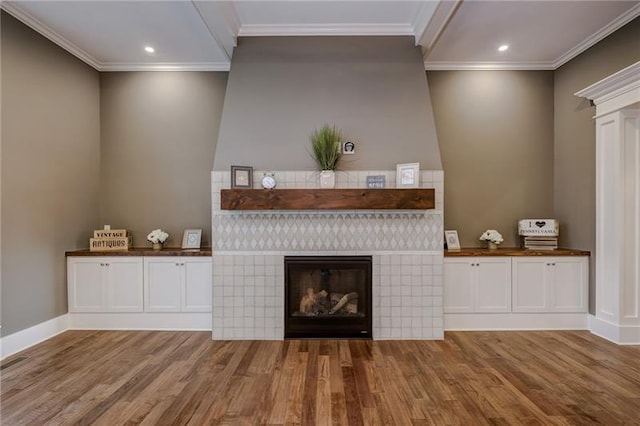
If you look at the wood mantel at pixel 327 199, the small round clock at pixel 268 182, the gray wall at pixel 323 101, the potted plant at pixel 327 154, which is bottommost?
the wood mantel at pixel 327 199

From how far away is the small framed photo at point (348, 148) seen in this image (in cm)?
344

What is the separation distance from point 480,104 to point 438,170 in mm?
1325

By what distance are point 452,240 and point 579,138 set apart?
177cm

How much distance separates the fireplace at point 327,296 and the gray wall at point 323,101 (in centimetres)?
101

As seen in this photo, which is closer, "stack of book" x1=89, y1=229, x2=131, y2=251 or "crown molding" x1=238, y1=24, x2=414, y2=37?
"crown molding" x1=238, y1=24, x2=414, y2=37

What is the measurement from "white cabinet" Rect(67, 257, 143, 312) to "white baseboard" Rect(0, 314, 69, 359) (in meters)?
0.18

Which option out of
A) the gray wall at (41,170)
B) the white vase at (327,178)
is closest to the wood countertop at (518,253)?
the white vase at (327,178)

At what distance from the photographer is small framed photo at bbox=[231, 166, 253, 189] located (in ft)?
10.9

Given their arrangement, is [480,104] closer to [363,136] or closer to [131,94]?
[363,136]

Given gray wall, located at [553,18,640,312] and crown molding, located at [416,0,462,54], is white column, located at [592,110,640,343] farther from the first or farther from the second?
crown molding, located at [416,0,462,54]

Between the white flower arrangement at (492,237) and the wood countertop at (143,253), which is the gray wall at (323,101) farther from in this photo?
the white flower arrangement at (492,237)

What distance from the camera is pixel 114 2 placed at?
9.46ft

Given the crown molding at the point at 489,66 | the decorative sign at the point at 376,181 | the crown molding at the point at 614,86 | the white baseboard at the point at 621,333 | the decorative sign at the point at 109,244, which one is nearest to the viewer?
the crown molding at the point at 614,86

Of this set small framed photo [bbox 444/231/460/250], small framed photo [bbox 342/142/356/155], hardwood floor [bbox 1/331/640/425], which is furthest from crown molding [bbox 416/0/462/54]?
hardwood floor [bbox 1/331/640/425]
